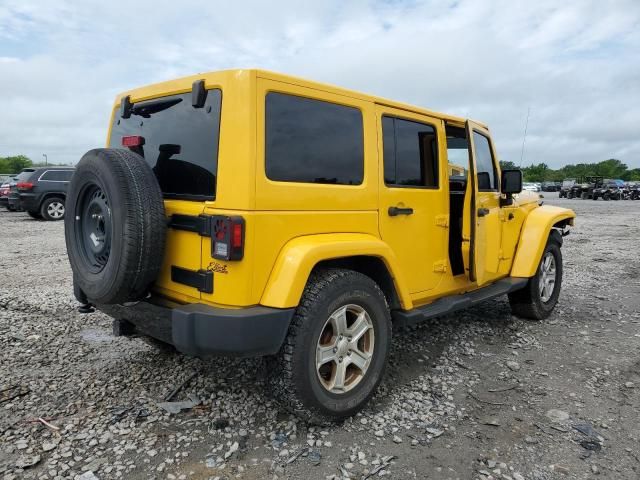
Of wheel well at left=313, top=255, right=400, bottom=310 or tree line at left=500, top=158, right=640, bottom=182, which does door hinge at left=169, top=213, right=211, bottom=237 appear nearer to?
wheel well at left=313, top=255, right=400, bottom=310

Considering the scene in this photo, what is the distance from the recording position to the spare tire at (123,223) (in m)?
2.56

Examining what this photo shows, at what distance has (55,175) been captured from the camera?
1491cm

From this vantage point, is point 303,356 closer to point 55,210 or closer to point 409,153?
point 409,153

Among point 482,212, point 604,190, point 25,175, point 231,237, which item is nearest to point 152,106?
point 231,237

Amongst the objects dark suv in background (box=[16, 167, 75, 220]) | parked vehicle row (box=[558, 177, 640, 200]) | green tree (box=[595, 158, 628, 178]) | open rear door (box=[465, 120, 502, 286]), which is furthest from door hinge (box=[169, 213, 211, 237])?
green tree (box=[595, 158, 628, 178])

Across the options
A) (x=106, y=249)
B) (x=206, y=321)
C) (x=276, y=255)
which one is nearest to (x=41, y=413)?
(x=106, y=249)

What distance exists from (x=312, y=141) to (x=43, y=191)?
47.9 feet

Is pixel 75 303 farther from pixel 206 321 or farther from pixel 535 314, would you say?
pixel 535 314

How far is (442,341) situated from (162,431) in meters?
2.56

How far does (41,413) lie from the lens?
2979 mm

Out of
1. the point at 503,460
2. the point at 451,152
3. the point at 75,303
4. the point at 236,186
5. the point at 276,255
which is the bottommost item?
the point at 503,460

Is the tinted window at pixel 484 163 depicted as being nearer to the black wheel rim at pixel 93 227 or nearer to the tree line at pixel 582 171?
the black wheel rim at pixel 93 227

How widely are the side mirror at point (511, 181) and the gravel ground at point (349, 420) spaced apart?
54.5 inches

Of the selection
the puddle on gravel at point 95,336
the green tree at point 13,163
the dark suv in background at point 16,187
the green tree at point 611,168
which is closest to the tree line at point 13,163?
the green tree at point 13,163
